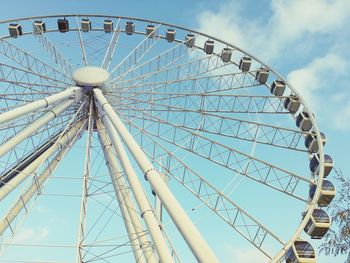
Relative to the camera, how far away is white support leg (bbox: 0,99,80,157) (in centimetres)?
1613

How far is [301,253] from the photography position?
53.9 feet

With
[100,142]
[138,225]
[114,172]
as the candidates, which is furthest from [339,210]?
[100,142]

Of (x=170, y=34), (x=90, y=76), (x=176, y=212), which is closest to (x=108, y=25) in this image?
(x=170, y=34)

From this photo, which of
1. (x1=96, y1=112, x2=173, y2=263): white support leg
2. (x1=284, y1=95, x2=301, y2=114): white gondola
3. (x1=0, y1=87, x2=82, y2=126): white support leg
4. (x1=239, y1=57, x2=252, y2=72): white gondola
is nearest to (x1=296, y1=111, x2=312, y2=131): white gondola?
(x1=284, y1=95, x2=301, y2=114): white gondola

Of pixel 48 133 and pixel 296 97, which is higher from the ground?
pixel 296 97

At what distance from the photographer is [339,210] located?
16922 millimetres

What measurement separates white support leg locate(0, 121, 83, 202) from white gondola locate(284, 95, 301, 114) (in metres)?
10.6

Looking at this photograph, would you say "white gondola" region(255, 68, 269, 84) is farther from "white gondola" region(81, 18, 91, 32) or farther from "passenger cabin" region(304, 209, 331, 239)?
"white gondola" region(81, 18, 91, 32)

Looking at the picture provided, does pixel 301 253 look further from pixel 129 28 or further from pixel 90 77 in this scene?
pixel 129 28

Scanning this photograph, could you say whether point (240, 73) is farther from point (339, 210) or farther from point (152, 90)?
point (339, 210)

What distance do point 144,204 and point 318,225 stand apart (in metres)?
8.35

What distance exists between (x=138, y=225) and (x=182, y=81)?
8599 mm

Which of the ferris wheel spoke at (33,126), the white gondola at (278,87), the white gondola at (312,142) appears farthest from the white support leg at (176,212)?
the white gondola at (278,87)

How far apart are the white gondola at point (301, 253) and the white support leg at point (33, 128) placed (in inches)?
412
